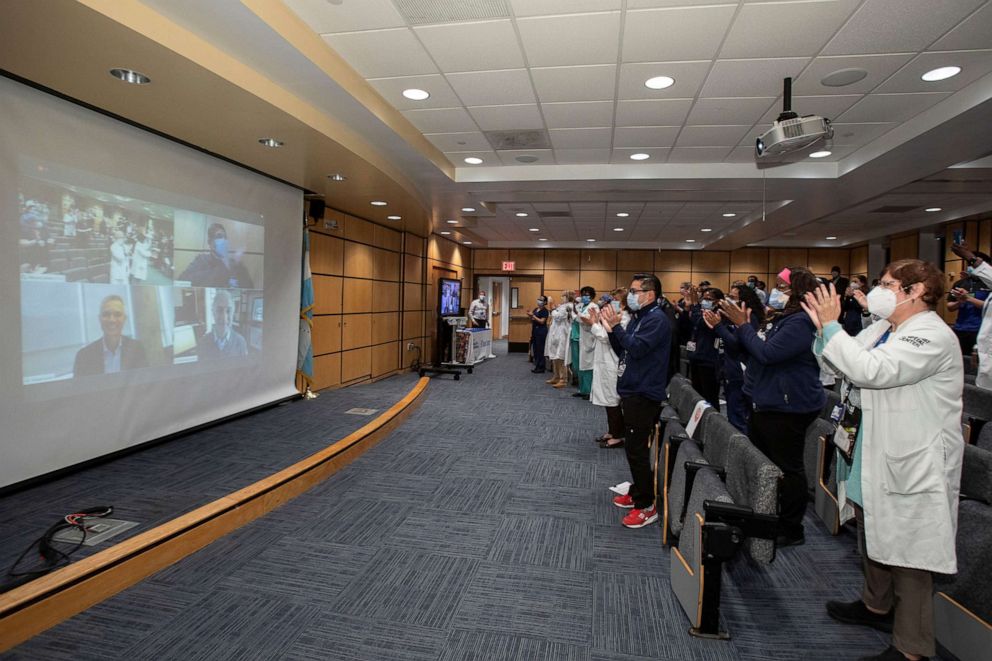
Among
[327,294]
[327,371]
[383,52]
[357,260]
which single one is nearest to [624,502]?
[383,52]

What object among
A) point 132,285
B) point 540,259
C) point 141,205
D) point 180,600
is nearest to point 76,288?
point 132,285

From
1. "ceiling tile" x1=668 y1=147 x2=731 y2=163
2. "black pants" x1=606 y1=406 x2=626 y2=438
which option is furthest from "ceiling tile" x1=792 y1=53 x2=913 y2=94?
"black pants" x1=606 y1=406 x2=626 y2=438

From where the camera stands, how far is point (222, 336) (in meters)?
5.21

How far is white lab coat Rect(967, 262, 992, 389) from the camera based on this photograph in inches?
165

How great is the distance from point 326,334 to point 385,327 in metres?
1.97

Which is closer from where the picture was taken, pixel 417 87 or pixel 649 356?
pixel 649 356

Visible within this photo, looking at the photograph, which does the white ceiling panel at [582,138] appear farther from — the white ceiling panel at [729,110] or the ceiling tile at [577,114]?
the white ceiling panel at [729,110]

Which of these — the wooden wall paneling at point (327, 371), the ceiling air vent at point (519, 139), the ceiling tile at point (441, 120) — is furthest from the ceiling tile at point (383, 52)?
the wooden wall paneling at point (327, 371)

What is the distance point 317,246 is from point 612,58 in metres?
4.86

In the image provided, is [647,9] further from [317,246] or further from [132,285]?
[317,246]

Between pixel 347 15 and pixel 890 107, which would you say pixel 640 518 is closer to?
pixel 347 15

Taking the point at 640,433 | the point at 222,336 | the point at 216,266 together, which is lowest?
the point at 640,433

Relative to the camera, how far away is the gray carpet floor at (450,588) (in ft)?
6.95

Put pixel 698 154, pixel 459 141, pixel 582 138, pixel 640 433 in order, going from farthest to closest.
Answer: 1. pixel 698 154
2. pixel 459 141
3. pixel 582 138
4. pixel 640 433
